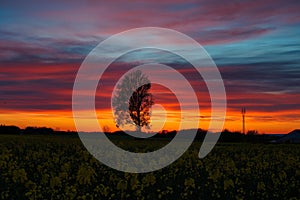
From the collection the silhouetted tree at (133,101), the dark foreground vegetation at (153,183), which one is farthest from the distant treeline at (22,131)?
the dark foreground vegetation at (153,183)

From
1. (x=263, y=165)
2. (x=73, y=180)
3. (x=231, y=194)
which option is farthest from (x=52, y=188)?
(x=263, y=165)

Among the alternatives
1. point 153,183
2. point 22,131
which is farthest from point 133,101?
point 153,183

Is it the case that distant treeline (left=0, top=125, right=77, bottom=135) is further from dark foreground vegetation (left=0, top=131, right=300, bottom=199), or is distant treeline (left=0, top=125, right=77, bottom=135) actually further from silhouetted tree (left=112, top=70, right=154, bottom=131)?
dark foreground vegetation (left=0, top=131, right=300, bottom=199)

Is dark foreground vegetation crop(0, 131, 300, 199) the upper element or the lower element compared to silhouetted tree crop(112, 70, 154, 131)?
lower

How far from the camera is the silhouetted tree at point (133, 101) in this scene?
64500 millimetres

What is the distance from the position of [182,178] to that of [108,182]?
2.73m

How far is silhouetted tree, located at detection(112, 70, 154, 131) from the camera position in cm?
6450

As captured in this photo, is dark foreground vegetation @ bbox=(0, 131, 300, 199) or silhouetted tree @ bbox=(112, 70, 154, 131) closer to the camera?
dark foreground vegetation @ bbox=(0, 131, 300, 199)

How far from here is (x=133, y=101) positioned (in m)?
66.4

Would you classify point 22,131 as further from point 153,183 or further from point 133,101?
point 153,183

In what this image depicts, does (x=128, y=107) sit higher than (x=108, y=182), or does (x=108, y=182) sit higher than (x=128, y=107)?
(x=128, y=107)

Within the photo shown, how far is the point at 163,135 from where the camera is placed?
222 feet

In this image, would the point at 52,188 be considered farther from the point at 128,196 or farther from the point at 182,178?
the point at 182,178

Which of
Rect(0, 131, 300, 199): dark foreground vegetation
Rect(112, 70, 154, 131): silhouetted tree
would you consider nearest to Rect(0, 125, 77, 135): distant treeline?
Rect(112, 70, 154, 131): silhouetted tree
